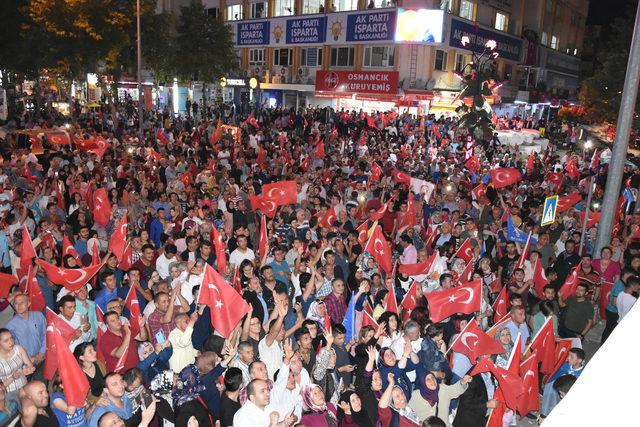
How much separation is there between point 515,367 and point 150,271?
531 cm

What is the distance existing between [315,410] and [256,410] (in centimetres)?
70

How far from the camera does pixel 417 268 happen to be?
896cm

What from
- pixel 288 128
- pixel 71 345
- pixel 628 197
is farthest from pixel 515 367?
pixel 288 128

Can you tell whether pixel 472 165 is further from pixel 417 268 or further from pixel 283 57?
pixel 283 57

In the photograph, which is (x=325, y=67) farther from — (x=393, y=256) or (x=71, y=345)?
(x=71, y=345)

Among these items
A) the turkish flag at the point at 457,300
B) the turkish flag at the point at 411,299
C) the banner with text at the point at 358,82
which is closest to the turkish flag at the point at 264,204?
the turkish flag at the point at 411,299

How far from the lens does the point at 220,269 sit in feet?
26.4

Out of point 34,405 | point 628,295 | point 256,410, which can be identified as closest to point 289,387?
point 256,410

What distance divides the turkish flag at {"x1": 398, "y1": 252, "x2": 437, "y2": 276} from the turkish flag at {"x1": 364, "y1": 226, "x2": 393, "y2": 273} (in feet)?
0.85

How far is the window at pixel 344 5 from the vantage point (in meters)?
36.6

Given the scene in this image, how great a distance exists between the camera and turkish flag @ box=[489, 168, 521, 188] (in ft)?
44.3

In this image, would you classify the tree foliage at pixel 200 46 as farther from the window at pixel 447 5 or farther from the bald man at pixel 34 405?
the bald man at pixel 34 405

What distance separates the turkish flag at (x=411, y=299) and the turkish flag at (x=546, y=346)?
1762 millimetres

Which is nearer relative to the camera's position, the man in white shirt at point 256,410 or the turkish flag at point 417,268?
the man in white shirt at point 256,410
